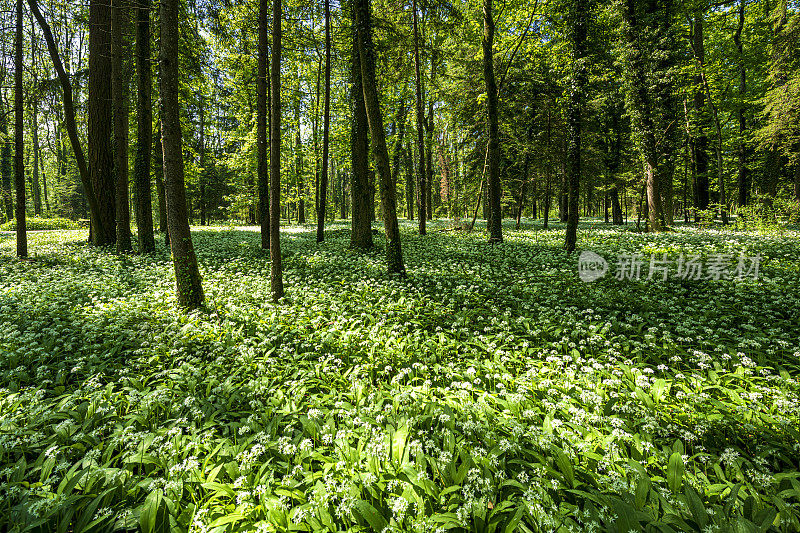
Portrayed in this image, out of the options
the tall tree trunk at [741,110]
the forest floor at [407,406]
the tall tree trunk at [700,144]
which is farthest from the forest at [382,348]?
the tall tree trunk at [741,110]

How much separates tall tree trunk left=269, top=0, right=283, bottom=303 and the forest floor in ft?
2.44

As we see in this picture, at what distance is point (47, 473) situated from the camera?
9.02 feet

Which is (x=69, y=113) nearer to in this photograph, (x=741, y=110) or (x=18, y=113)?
(x=18, y=113)

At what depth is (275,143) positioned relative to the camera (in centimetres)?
695

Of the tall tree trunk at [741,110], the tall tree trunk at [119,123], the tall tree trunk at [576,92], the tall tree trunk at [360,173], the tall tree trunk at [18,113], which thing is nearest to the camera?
the tall tree trunk at [576,92]

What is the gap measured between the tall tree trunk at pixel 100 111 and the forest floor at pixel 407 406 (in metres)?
5.51

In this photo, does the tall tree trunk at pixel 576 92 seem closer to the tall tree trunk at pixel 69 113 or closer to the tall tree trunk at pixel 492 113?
the tall tree trunk at pixel 492 113

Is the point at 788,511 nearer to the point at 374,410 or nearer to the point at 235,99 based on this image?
the point at 374,410

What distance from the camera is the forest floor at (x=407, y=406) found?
246cm

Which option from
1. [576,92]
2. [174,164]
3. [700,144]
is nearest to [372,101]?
[174,164]

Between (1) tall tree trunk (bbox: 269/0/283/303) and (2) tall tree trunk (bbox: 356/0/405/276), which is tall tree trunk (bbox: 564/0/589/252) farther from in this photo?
(1) tall tree trunk (bbox: 269/0/283/303)

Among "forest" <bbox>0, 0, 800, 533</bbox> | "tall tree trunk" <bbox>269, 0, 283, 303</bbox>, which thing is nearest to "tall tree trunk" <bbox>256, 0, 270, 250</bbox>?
"forest" <bbox>0, 0, 800, 533</bbox>

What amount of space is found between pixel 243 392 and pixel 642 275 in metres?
10.1

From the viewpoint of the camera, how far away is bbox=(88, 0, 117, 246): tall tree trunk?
11.6 meters
